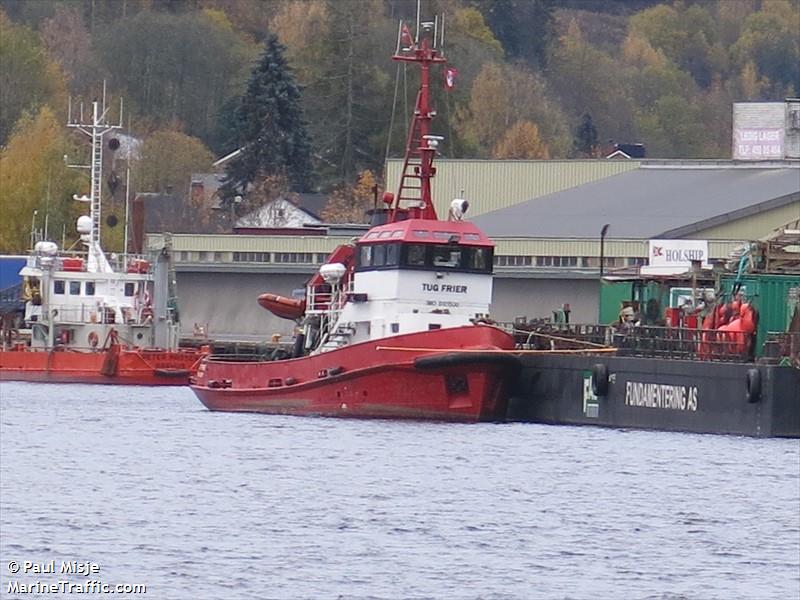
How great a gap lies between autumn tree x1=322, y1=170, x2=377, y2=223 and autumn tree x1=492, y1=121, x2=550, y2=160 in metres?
16.5

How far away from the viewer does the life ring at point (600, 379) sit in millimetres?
47031

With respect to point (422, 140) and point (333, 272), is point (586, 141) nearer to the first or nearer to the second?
point (333, 272)

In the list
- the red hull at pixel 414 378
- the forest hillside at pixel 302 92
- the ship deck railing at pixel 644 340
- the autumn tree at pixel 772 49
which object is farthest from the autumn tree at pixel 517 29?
the red hull at pixel 414 378

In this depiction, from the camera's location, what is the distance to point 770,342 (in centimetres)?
4447

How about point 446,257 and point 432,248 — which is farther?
point 446,257

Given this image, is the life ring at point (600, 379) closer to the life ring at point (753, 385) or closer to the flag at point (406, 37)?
the life ring at point (753, 385)

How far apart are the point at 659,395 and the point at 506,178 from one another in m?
38.3

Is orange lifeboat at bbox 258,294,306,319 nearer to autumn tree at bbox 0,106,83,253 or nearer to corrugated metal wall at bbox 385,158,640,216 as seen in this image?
corrugated metal wall at bbox 385,158,640,216

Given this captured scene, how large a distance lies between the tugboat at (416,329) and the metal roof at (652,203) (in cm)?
2270

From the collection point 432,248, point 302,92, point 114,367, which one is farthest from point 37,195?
point 432,248

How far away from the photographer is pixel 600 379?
47.1 meters

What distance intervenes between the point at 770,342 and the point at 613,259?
28656 millimetres

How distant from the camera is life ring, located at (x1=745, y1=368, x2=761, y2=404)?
43.2 metres

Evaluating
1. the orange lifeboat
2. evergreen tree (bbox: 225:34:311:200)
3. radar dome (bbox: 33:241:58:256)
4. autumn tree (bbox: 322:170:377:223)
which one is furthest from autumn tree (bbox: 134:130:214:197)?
the orange lifeboat
